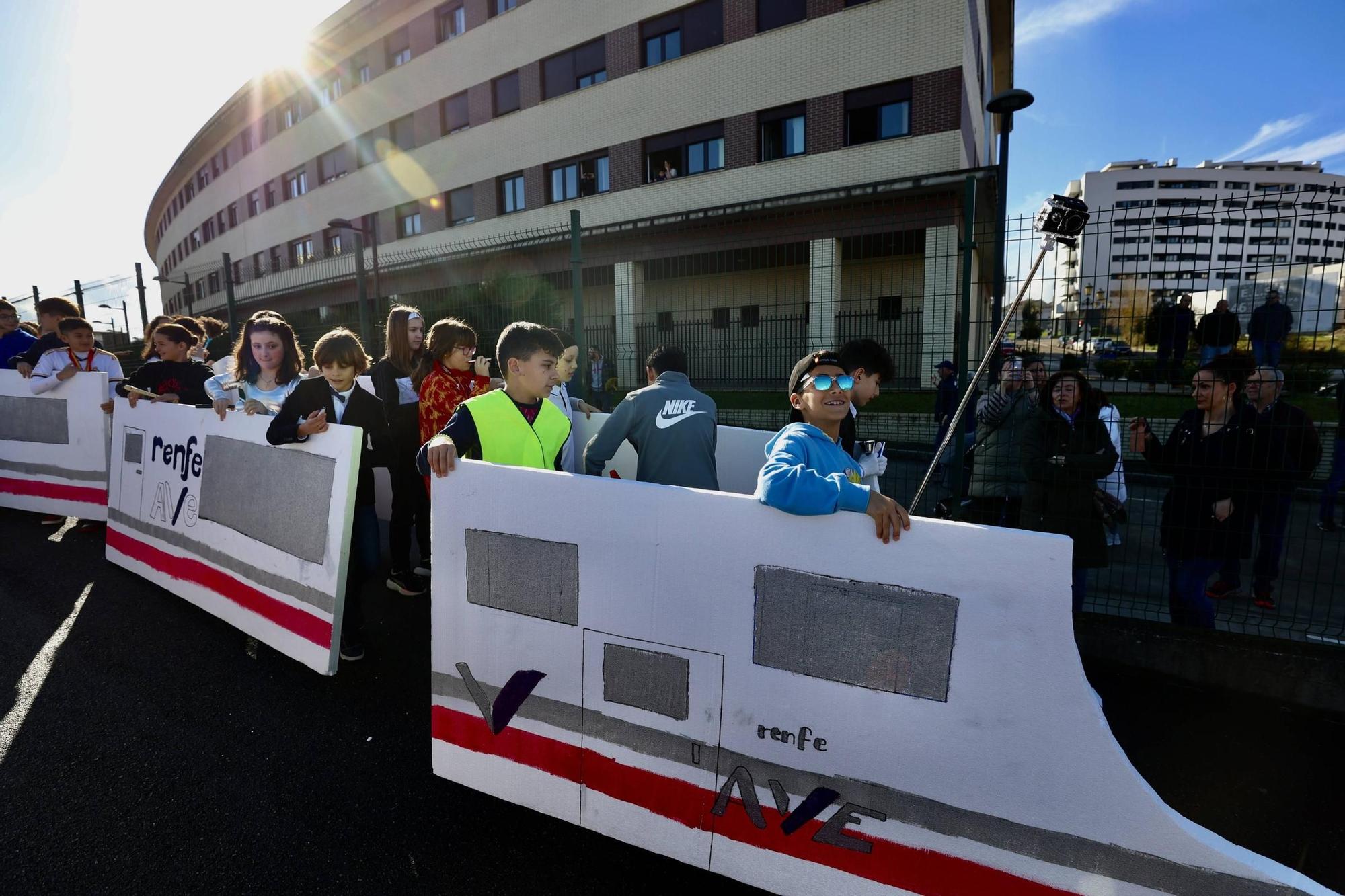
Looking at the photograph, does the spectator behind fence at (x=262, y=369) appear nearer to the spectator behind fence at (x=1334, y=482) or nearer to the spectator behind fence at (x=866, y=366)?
the spectator behind fence at (x=866, y=366)

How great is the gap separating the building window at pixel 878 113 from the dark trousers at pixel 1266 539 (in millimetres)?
13833

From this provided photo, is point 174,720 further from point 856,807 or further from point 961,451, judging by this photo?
point 961,451

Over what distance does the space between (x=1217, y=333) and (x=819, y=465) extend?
9.40 ft

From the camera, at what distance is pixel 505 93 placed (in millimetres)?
21328

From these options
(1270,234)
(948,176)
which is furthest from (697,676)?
(948,176)

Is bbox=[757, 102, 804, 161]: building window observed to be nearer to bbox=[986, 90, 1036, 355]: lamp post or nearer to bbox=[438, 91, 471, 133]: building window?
bbox=[438, 91, 471, 133]: building window

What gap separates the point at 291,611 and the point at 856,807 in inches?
112

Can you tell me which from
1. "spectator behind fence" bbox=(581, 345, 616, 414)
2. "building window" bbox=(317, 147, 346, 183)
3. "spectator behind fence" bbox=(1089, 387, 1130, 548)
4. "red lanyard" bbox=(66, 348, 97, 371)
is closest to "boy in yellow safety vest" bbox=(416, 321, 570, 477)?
"spectator behind fence" bbox=(1089, 387, 1130, 548)

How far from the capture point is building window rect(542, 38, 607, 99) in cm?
1920

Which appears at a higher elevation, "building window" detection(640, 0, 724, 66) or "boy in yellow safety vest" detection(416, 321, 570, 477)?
"building window" detection(640, 0, 724, 66)

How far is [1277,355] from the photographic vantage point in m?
3.33

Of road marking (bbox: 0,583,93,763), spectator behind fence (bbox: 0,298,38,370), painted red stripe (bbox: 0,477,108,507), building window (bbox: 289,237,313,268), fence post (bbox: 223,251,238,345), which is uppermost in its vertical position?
building window (bbox: 289,237,313,268)

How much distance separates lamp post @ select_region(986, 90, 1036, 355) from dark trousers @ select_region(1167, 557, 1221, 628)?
5.96 feet

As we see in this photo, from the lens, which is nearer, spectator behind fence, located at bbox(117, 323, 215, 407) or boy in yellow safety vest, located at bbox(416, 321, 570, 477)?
boy in yellow safety vest, located at bbox(416, 321, 570, 477)
